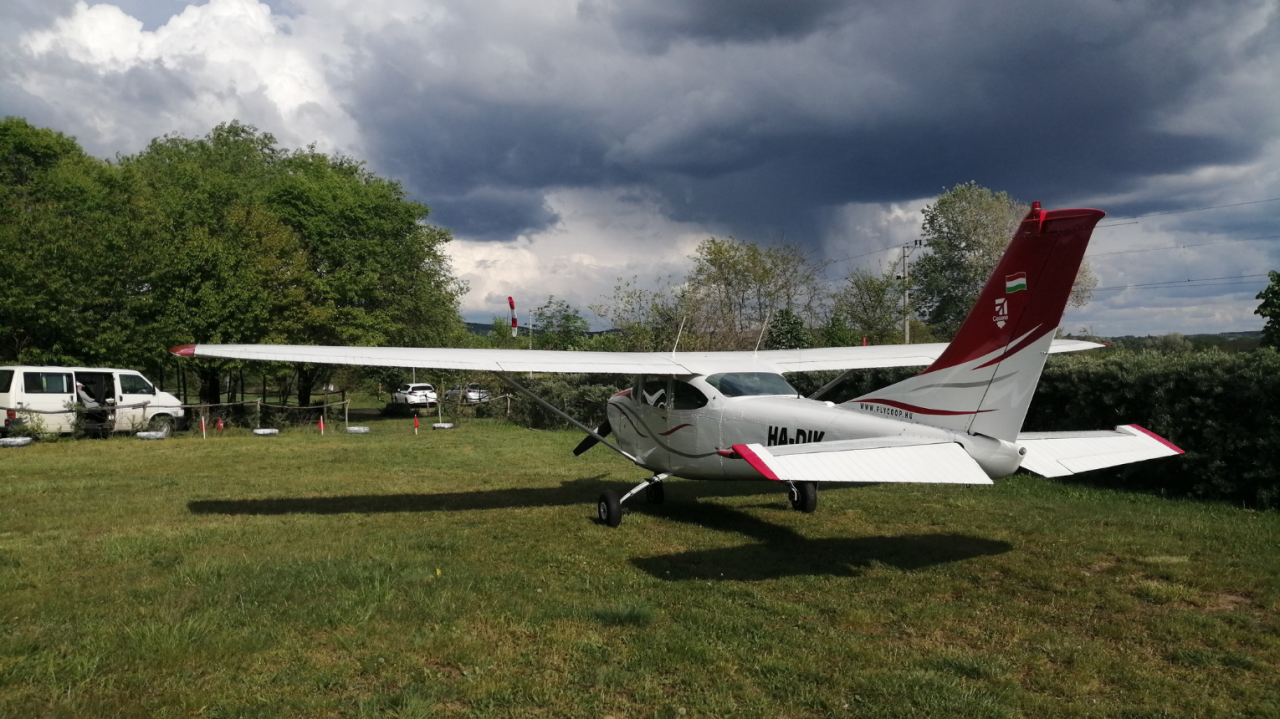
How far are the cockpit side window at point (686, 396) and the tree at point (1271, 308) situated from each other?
104 feet

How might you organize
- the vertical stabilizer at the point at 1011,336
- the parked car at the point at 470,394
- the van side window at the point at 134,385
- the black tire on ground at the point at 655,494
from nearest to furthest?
1. the vertical stabilizer at the point at 1011,336
2. the black tire on ground at the point at 655,494
3. the van side window at the point at 134,385
4. the parked car at the point at 470,394

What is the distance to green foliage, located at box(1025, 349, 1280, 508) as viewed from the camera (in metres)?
9.03

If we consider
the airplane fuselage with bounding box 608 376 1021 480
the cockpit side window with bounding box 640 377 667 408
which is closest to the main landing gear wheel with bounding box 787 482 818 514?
the airplane fuselage with bounding box 608 376 1021 480

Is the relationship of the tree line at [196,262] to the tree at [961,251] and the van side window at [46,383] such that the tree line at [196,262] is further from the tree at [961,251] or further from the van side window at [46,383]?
the tree at [961,251]

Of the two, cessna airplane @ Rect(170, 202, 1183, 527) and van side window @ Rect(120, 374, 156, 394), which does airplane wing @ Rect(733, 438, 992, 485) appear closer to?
cessna airplane @ Rect(170, 202, 1183, 527)

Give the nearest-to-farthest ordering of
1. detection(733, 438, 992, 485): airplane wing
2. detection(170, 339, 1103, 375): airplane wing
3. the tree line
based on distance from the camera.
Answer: detection(733, 438, 992, 485): airplane wing → detection(170, 339, 1103, 375): airplane wing → the tree line

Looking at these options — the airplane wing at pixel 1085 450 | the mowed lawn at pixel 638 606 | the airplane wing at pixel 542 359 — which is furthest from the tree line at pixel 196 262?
the airplane wing at pixel 1085 450

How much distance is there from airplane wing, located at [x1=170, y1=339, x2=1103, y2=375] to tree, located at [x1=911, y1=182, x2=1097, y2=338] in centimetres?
3879

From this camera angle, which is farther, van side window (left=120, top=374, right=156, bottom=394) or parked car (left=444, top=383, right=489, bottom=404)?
parked car (left=444, top=383, right=489, bottom=404)

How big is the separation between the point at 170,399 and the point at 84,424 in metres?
2.40

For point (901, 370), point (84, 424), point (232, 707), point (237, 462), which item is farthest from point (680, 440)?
point (84, 424)

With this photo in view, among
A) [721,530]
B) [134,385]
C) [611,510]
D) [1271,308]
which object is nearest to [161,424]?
[134,385]

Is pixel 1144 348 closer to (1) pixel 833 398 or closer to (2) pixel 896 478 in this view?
(1) pixel 833 398

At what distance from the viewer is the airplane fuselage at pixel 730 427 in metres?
6.16
